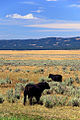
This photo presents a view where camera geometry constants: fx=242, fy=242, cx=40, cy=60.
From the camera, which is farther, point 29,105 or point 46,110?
point 29,105

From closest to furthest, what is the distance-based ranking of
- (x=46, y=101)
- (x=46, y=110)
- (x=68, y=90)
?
(x=46, y=110) → (x=46, y=101) → (x=68, y=90)

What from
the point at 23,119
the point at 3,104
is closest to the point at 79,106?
the point at 3,104

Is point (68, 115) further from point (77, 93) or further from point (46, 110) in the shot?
point (77, 93)

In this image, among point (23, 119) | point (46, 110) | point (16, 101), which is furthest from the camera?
point (16, 101)

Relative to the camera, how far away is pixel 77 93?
14945 millimetres

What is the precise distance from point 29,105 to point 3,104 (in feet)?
4.27

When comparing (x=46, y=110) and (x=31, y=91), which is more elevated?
(x=31, y=91)

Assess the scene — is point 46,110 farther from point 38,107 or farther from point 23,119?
point 23,119

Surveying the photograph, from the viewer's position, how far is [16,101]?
12.8 meters

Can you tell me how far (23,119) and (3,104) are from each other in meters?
3.99

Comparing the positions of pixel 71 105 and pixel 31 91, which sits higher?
pixel 31 91

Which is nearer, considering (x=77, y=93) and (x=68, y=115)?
(x=68, y=115)

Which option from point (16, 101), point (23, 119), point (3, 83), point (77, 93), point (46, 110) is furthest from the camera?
point (3, 83)

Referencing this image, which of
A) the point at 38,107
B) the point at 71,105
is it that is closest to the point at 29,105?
the point at 38,107
